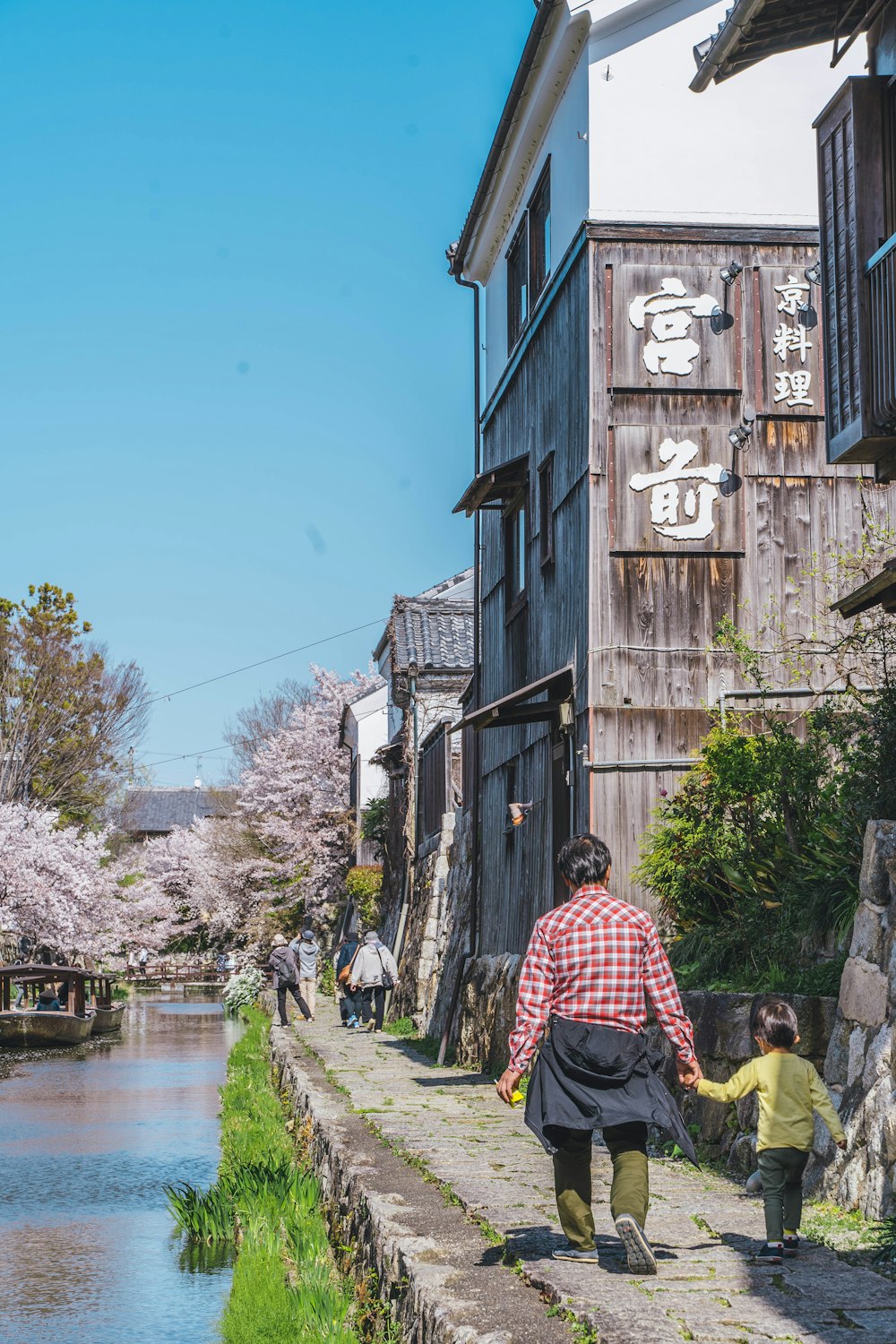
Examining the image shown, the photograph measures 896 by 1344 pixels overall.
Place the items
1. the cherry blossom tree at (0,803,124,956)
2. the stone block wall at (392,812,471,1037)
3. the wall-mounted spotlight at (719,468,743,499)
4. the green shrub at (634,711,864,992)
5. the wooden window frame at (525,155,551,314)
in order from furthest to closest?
the cherry blossom tree at (0,803,124,956) < the stone block wall at (392,812,471,1037) < the wooden window frame at (525,155,551,314) < the wall-mounted spotlight at (719,468,743,499) < the green shrub at (634,711,864,992)

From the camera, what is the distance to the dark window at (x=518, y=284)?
16.3m

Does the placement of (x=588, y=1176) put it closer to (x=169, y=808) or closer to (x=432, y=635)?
(x=432, y=635)

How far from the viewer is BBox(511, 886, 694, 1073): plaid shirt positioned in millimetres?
5723

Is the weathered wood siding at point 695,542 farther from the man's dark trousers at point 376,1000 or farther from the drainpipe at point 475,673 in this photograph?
the man's dark trousers at point 376,1000

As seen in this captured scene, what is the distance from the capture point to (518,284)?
17000 mm

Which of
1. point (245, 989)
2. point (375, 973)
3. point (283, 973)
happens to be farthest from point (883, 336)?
point (245, 989)

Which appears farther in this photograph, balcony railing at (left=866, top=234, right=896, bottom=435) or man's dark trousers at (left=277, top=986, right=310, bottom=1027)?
man's dark trousers at (left=277, top=986, right=310, bottom=1027)

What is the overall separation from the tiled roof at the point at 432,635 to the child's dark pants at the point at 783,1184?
2555 centimetres

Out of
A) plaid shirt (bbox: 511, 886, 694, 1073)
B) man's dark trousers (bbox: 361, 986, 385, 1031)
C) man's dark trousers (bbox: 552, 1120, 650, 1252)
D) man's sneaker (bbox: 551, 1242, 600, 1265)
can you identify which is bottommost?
man's dark trousers (bbox: 361, 986, 385, 1031)

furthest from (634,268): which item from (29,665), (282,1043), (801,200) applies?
(29,665)

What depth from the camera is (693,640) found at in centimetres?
1241

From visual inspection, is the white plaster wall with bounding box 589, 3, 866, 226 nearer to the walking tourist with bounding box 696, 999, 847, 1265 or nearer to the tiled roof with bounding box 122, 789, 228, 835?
the walking tourist with bounding box 696, 999, 847, 1265

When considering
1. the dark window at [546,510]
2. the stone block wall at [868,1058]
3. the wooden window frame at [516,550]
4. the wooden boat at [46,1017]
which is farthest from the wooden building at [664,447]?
the wooden boat at [46,1017]

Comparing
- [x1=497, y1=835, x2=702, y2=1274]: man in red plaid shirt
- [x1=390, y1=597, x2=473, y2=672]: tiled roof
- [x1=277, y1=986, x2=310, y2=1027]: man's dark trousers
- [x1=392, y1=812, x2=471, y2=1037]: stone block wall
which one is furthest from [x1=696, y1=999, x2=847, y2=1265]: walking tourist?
[x1=390, y1=597, x2=473, y2=672]: tiled roof
